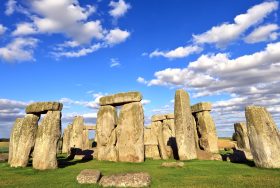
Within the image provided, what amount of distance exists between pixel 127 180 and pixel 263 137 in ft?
22.0

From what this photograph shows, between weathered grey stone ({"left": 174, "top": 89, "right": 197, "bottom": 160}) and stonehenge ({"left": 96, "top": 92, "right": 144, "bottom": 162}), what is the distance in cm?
214

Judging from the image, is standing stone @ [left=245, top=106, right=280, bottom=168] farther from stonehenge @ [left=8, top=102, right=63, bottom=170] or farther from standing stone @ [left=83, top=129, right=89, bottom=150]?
standing stone @ [left=83, top=129, right=89, bottom=150]

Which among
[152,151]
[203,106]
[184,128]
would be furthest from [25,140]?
[203,106]

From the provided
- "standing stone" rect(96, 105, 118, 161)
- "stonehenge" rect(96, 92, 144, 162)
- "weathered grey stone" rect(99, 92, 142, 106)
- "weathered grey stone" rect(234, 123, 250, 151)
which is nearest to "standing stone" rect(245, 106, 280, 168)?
"stonehenge" rect(96, 92, 144, 162)

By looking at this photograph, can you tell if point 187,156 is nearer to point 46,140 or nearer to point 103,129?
point 103,129

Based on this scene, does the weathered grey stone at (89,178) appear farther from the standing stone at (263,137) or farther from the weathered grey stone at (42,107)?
the standing stone at (263,137)

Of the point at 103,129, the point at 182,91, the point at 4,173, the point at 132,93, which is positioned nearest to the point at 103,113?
the point at 103,129

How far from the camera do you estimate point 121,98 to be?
17703 mm

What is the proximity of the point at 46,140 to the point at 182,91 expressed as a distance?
27.9ft

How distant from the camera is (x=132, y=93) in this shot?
17.3 m

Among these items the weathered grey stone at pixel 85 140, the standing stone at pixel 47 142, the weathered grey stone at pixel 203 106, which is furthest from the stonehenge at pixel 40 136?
the weathered grey stone at pixel 85 140

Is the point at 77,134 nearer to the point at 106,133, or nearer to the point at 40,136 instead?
the point at 106,133

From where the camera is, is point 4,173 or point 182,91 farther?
point 182,91

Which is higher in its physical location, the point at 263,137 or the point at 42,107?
the point at 42,107
